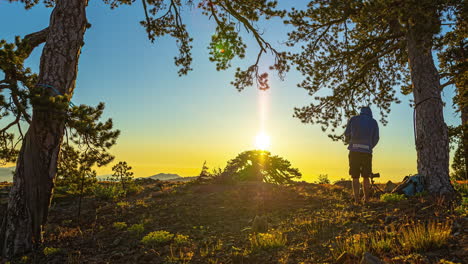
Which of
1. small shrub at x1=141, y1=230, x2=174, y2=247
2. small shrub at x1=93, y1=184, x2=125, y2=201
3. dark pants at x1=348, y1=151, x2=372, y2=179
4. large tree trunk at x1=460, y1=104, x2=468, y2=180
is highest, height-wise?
large tree trunk at x1=460, y1=104, x2=468, y2=180

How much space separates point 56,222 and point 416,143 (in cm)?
1057

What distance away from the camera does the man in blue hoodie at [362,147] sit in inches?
316

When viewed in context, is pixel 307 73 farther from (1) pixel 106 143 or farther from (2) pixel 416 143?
(1) pixel 106 143

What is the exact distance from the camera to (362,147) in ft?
26.3

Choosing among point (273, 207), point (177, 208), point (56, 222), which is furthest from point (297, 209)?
point (56, 222)

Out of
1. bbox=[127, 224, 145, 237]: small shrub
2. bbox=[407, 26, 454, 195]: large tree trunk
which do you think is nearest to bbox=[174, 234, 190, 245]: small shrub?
bbox=[127, 224, 145, 237]: small shrub

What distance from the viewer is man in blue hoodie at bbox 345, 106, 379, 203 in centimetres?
803

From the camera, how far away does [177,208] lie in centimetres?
865

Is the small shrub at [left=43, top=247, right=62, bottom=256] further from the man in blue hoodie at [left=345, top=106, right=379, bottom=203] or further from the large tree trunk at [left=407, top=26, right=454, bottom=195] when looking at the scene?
the large tree trunk at [left=407, top=26, right=454, bottom=195]

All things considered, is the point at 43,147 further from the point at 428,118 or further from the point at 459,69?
the point at 459,69

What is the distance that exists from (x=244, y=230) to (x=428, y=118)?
613 centimetres

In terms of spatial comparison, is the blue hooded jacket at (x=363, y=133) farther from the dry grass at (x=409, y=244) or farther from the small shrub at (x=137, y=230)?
the small shrub at (x=137, y=230)

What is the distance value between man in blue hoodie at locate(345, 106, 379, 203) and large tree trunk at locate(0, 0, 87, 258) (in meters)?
7.22

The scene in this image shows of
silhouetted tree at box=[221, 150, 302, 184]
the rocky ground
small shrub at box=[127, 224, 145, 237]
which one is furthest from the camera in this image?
silhouetted tree at box=[221, 150, 302, 184]
